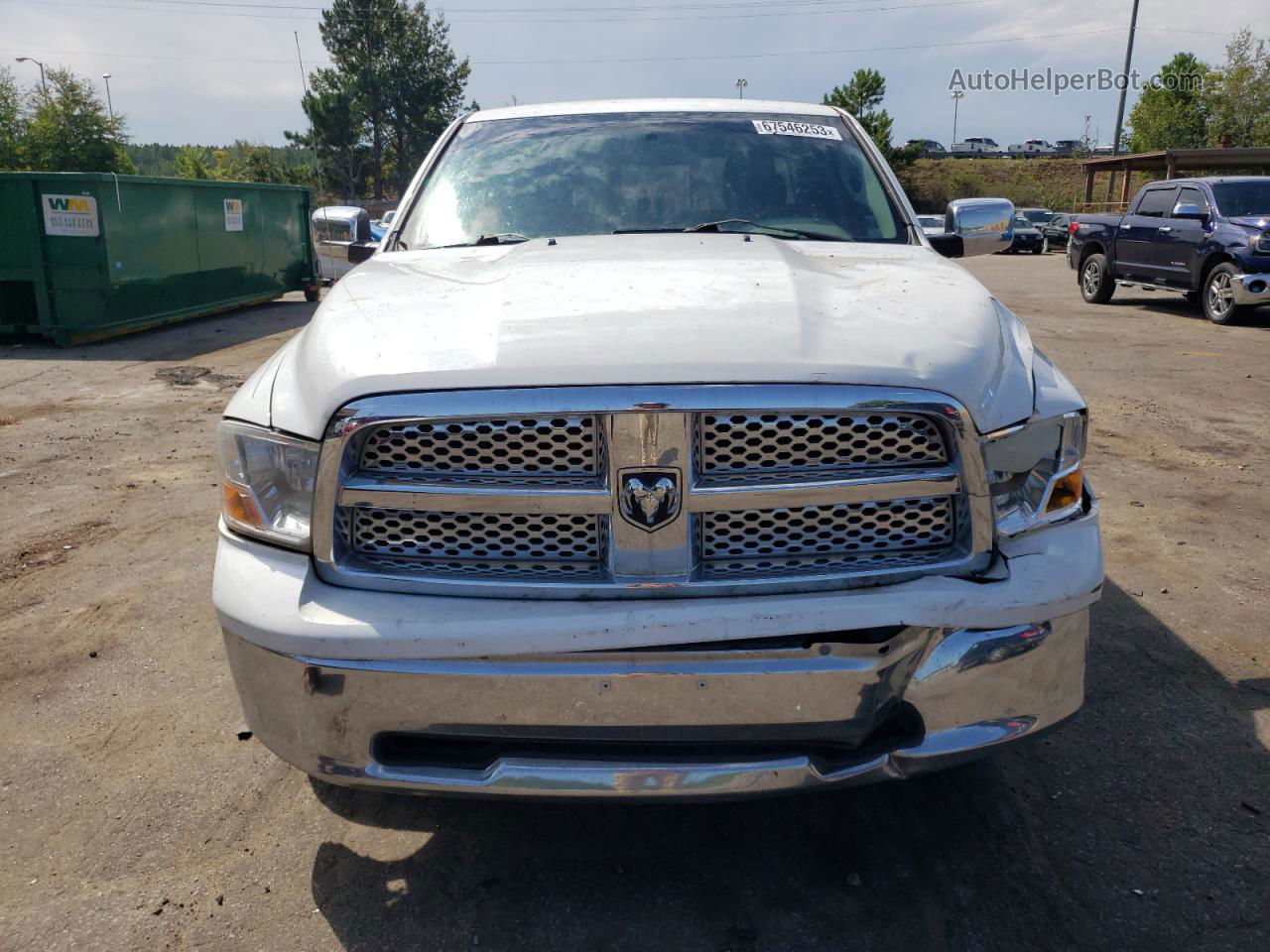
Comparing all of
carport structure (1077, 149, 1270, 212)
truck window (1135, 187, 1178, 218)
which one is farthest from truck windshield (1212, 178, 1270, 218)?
carport structure (1077, 149, 1270, 212)

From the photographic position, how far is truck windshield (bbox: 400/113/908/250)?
3502 millimetres

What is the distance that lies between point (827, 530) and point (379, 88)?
76.5 metres

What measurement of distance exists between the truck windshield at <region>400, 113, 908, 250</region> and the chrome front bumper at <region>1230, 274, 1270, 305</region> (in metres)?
10.6

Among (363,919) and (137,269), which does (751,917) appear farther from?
(137,269)

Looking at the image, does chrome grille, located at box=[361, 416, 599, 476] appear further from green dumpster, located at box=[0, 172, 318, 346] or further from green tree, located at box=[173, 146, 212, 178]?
green tree, located at box=[173, 146, 212, 178]

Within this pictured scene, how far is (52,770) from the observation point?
116 inches

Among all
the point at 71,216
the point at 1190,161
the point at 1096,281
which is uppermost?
the point at 1190,161

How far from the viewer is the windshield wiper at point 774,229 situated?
3.44m

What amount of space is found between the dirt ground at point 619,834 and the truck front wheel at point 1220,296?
386 inches

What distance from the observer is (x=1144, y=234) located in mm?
14445

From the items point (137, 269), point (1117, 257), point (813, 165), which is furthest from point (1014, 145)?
point (813, 165)

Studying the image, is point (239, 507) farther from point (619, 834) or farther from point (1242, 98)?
point (1242, 98)

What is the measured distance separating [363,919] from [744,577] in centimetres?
114

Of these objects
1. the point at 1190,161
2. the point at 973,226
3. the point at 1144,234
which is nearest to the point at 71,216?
the point at 973,226
